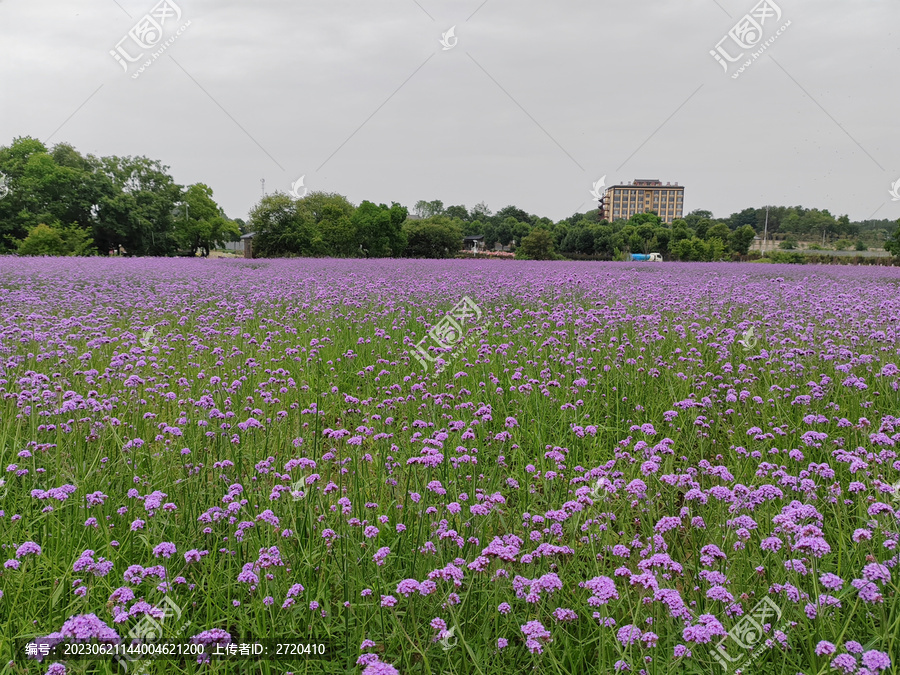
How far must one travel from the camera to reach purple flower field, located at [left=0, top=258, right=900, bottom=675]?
1917mm

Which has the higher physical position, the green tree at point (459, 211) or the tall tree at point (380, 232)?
the green tree at point (459, 211)

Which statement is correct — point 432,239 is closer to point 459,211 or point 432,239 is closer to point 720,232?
point 720,232

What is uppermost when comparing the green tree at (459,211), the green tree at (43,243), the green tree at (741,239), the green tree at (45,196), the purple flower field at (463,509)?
the green tree at (459,211)

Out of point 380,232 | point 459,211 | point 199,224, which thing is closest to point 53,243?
point 380,232

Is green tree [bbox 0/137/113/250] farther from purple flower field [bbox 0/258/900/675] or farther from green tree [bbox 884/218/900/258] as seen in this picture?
green tree [bbox 884/218/900/258]

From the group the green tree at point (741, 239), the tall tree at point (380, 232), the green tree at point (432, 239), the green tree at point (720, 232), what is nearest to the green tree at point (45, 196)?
the tall tree at point (380, 232)

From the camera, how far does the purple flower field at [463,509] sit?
1917 millimetres

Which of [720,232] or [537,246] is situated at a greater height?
[720,232]

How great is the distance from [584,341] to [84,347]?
16.6 feet

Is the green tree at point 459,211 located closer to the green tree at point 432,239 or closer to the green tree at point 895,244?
the green tree at point 432,239

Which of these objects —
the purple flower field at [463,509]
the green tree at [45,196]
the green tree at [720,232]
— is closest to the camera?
the purple flower field at [463,509]

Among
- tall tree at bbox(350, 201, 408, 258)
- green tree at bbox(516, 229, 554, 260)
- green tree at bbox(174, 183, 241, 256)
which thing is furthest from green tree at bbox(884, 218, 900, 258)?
green tree at bbox(174, 183, 241, 256)

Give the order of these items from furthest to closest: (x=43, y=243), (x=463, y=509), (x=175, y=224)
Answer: (x=175, y=224) < (x=43, y=243) < (x=463, y=509)

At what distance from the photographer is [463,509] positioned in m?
2.84
